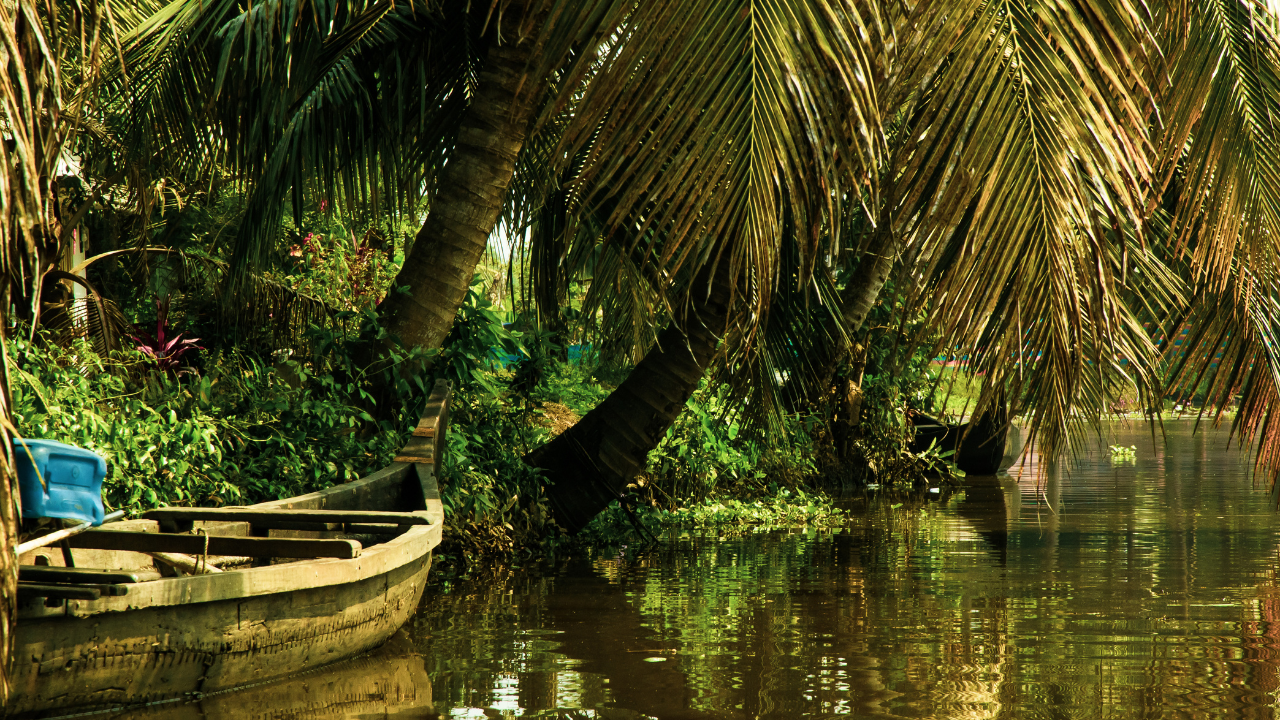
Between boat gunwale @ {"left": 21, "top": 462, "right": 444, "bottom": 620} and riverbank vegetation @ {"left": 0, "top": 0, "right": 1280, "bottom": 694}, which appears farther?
boat gunwale @ {"left": 21, "top": 462, "right": 444, "bottom": 620}

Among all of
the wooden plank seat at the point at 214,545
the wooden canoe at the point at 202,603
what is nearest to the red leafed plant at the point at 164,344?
the wooden canoe at the point at 202,603

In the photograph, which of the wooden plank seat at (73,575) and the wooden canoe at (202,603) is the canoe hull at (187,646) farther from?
the wooden plank seat at (73,575)

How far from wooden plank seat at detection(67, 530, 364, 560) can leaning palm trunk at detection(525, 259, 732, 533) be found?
12.6 ft

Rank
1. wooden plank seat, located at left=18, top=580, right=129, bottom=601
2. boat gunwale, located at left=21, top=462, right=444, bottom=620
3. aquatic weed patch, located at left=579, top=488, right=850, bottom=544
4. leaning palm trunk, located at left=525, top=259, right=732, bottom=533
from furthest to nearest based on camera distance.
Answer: aquatic weed patch, located at left=579, top=488, right=850, bottom=544, leaning palm trunk, located at left=525, top=259, right=732, bottom=533, boat gunwale, located at left=21, top=462, right=444, bottom=620, wooden plank seat, located at left=18, top=580, right=129, bottom=601

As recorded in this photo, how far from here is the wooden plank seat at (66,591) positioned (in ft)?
12.7

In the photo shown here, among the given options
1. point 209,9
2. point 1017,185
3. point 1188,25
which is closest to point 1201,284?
point 1188,25

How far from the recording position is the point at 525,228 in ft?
28.6

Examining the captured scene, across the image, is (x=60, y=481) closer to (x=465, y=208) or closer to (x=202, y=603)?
(x=202, y=603)

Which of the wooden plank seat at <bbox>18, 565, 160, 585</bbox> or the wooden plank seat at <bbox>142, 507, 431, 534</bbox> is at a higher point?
the wooden plank seat at <bbox>142, 507, 431, 534</bbox>

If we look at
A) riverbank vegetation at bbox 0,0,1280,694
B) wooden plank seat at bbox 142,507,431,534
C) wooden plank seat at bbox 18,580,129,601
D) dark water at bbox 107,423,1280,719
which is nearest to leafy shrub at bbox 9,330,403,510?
riverbank vegetation at bbox 0,0,1280,694

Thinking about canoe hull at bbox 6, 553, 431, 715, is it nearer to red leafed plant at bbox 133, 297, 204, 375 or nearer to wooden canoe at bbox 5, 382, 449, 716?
wooden canoe at bbox 5, 382, 449, 716

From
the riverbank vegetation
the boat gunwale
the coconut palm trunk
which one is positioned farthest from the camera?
the coconut palm trunk

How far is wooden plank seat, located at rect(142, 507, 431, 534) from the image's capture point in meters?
5.70

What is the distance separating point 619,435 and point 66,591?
5.33 metres
